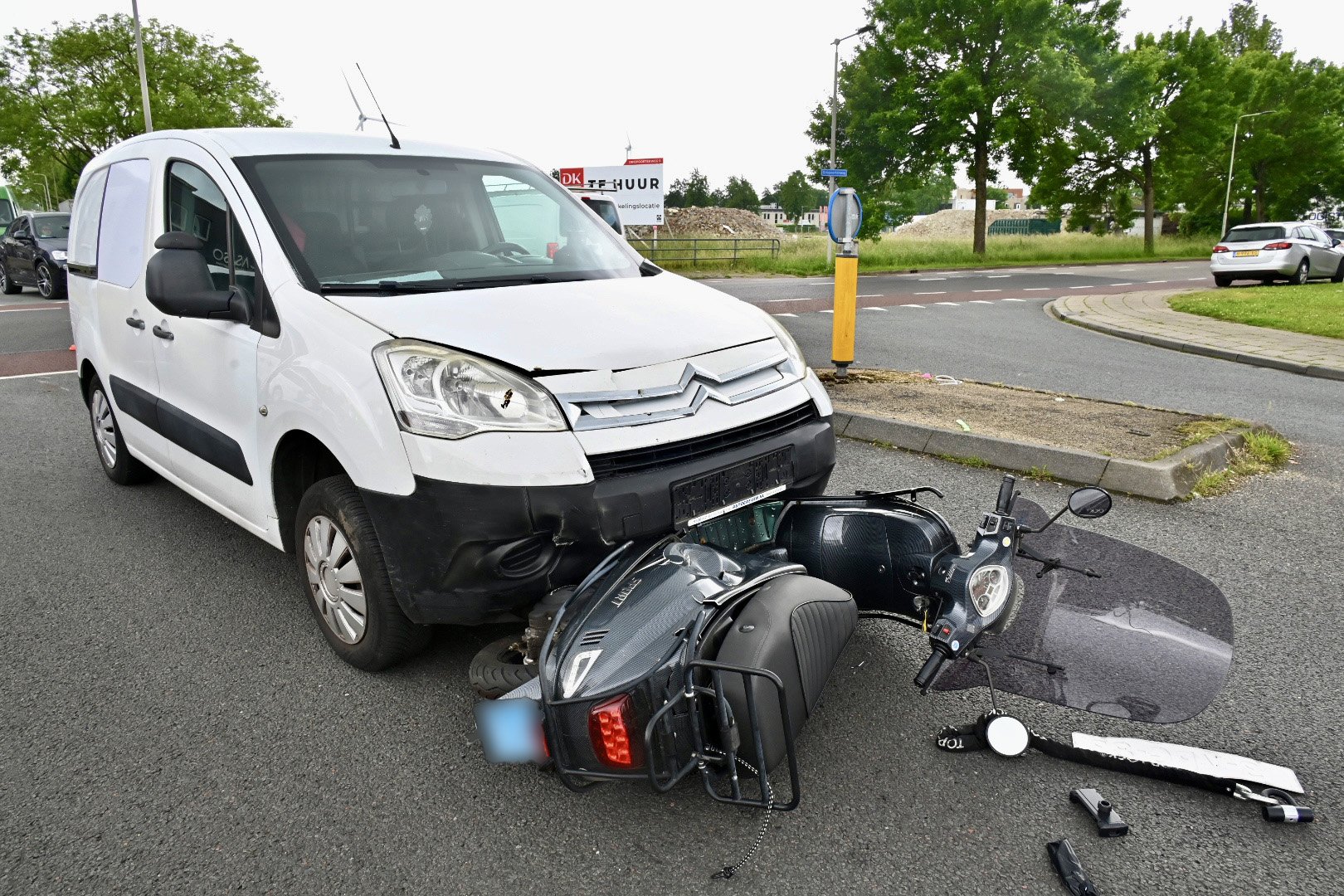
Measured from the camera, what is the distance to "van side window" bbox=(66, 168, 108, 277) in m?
4.75

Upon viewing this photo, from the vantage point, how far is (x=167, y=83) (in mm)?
44969

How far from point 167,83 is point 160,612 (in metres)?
49.9

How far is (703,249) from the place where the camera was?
112 ft

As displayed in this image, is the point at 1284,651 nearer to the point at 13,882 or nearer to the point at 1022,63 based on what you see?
the point at 13,882

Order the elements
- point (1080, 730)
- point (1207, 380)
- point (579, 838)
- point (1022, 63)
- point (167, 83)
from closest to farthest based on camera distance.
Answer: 1. point (579, 838)
2. point (1080, 730)
3. point (1207, 380)
4. point (1022, 63)
5. point (167, 83)

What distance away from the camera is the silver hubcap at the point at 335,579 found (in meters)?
3.10

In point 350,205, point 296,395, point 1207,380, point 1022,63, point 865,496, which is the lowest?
point 1207,380

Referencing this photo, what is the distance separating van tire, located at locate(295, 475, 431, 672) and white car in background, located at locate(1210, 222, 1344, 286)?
2473 centimetres

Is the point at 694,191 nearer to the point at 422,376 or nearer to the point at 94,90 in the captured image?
the point at 94,90

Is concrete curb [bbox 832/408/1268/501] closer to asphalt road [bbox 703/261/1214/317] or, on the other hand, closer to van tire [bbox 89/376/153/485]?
van tire [bbox 89/376/153/485]

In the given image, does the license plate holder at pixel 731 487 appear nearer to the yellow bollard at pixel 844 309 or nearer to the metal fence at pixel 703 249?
the yellow bollard at pixel 844 309

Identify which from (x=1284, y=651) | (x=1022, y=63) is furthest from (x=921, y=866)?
(x=1022, y=63)

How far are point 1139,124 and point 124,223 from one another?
38521 mm

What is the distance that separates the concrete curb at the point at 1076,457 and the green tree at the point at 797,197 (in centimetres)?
11622
